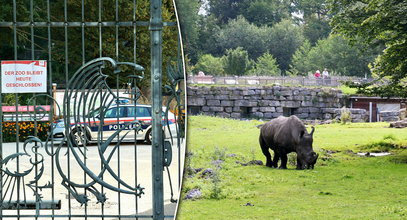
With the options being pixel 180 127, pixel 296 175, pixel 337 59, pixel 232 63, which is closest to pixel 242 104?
pixel 232 63

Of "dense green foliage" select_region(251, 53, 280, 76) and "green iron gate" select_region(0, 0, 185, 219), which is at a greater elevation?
"dense green foliage" select_region(251, 53, 280, 76)

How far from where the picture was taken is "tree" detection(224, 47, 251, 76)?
3038 cm

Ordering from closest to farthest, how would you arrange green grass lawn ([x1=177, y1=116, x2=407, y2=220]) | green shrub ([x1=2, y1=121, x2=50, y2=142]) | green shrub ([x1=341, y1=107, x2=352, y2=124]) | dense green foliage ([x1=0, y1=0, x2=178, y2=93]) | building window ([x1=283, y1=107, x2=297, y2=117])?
green grass lawn ([x1=177, y1=116, x2=407, y2=220]), green shrub ([x1=2, y1=121, x2=50, y2=142]), dense green foliage ([x1=0, y1=0, x2=178, y2=93]), green shrub ([x1=341, y1=107, x2=352, y2=124]), building window ([x1=283, y1=107, x2=297, y2=117])

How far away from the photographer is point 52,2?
1591 cm

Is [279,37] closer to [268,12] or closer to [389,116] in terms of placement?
[268,12]

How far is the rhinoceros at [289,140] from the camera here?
1264cm

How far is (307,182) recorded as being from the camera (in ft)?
38.5

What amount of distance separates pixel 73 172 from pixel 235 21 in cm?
2298

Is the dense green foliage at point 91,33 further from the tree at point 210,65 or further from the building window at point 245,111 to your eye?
the tree at point 210,65

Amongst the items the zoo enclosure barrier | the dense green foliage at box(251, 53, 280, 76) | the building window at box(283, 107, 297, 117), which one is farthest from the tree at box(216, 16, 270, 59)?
the building window at box(283, 107, 297, 117)

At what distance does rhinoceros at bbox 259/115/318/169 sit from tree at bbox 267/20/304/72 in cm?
1943


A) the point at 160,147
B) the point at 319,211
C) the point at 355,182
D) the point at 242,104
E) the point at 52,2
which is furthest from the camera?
the point at 242,104

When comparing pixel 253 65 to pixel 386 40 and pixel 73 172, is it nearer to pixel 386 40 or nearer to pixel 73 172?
pixel 386 40

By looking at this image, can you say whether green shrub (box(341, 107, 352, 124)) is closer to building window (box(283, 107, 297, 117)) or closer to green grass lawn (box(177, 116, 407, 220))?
green grass lawn (box(177, 116, 407, 220))
